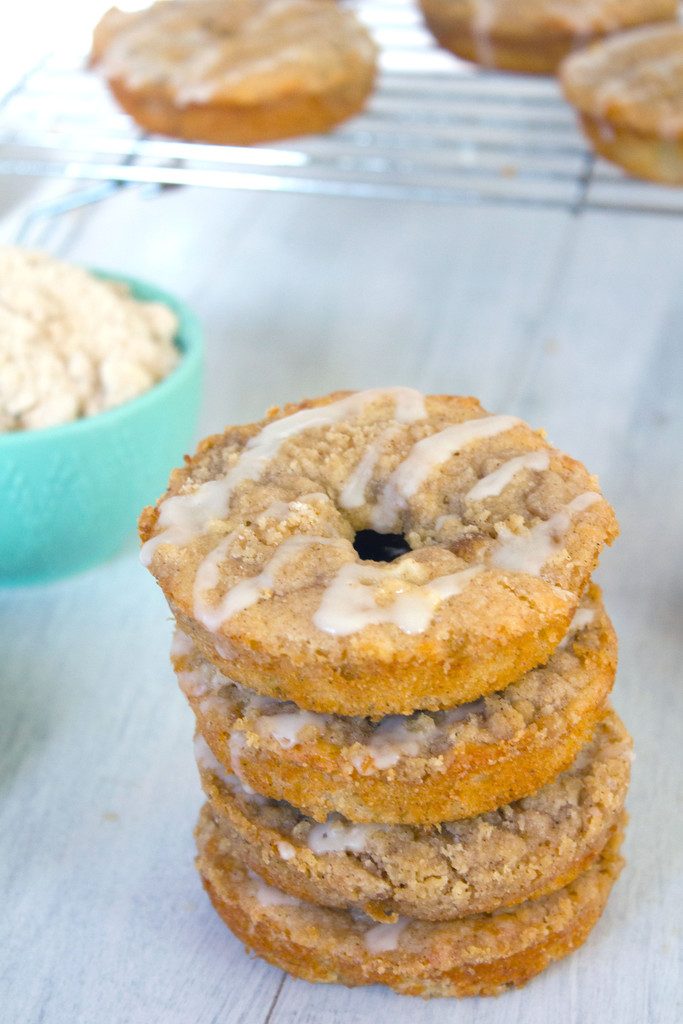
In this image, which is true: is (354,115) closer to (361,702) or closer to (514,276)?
(514,276)

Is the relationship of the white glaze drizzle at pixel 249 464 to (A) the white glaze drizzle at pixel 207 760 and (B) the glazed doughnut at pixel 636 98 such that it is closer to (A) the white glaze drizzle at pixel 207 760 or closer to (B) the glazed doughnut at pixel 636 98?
(A) the white glaze drizzle at pixel 207 760

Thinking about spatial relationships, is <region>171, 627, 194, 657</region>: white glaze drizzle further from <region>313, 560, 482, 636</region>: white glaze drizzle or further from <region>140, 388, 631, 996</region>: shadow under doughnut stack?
<region>313, 560, 482, 636</region>: white glaze drizzle

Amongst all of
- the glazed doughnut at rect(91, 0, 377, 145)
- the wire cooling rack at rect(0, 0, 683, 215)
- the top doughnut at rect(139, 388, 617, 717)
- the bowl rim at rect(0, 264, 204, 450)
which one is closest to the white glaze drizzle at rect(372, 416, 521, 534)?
the top doughnut at rect(139, 388, 617, 717)

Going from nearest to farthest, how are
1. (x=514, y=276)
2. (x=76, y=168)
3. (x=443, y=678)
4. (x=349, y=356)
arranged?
1. (x=443, y=678)
2. (x=349, y=356)
3. (x=514, y=276)
4. (x=76, y=168)

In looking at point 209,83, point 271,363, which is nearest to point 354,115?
point 209,83

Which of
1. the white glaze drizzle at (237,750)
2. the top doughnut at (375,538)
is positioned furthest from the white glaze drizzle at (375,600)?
the white glaze drizzle at (237,750)
